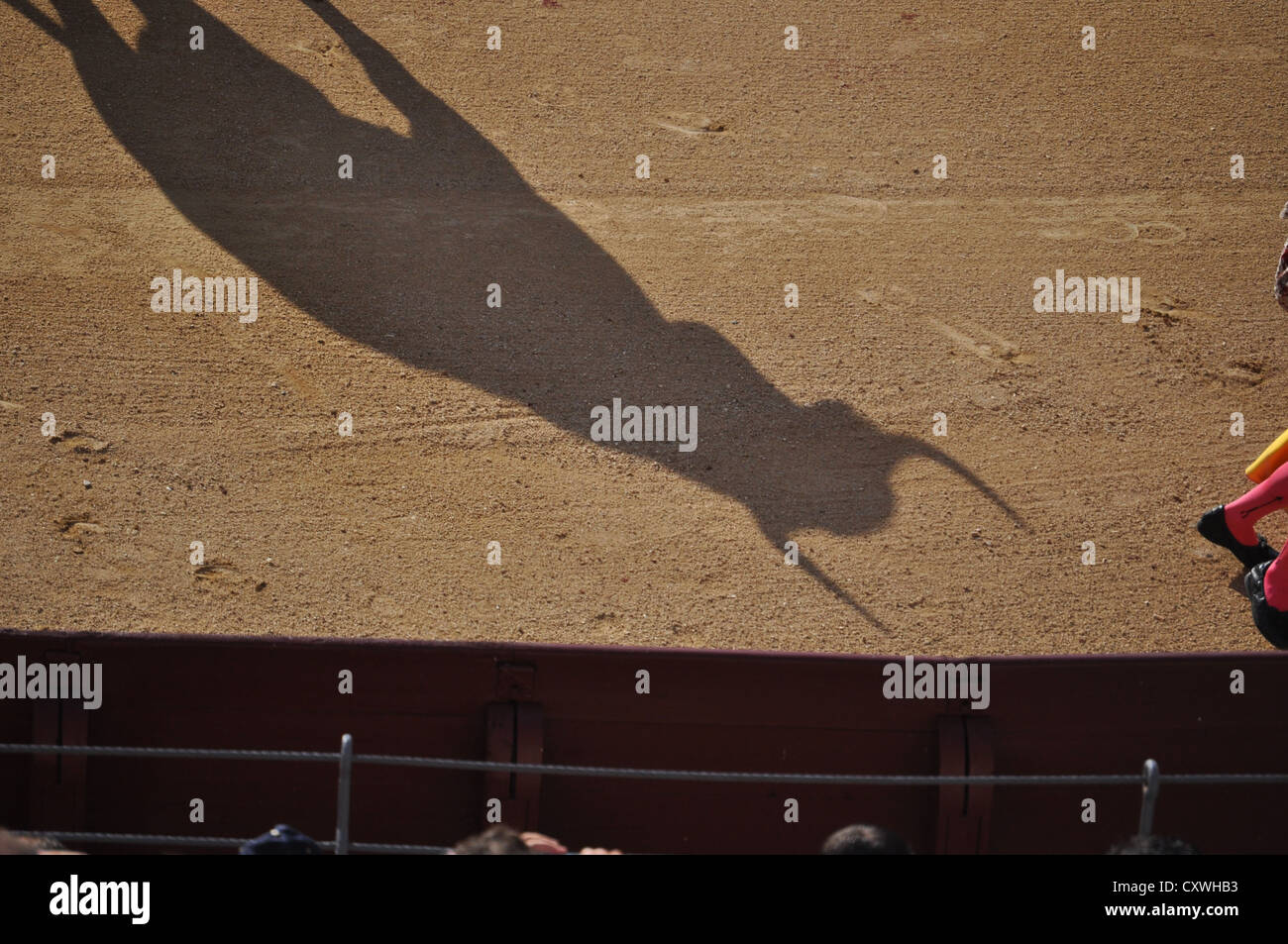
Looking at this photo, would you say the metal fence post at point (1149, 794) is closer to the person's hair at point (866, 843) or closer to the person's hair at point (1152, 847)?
the person's hair at point (1152, 847)

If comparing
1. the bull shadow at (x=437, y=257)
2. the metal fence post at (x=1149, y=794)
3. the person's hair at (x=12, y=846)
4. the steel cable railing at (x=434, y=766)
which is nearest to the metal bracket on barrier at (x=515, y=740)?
the steel cable railing at (x=434, y=766)

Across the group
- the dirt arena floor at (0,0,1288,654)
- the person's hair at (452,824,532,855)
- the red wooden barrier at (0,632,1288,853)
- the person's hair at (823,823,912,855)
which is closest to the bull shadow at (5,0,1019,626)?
the dirt arena floor at (0,0,1288,654)

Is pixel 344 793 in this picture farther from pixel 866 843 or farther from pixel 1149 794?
pixel 1149 794

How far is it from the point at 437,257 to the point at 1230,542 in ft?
19.1

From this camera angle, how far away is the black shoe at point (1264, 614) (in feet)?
23.8

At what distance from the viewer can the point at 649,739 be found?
18.8 ft

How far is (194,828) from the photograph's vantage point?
565cm

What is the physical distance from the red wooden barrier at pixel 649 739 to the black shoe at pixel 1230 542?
216 centimetres

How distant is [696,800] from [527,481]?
288cm

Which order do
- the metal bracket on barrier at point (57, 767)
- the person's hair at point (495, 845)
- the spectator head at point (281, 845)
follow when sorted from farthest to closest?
the metal bracket on barrier at point (57, 767) < the spectator head at point (281, 845) < the person's hair at point (495, 845)

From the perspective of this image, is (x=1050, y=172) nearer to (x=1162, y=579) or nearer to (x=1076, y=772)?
Answer: (x=1162, y=579)

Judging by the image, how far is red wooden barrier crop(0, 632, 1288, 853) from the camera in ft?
18.2

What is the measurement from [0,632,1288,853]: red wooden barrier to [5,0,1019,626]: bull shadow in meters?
1.77

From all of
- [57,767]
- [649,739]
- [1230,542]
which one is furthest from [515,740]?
[1230,542]
